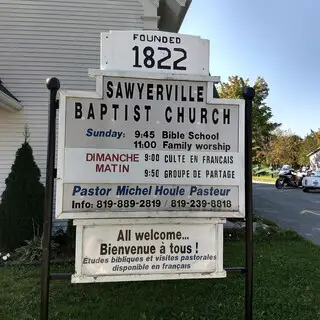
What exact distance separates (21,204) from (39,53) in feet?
10.3

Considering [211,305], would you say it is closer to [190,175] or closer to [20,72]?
[190,175]

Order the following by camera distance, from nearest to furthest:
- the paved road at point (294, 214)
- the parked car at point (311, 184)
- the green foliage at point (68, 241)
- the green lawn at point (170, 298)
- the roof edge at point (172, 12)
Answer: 1. the green lawn at point (170, 298)
2. the green foliage at point (68, 241)
3. the roof edge at point (172, 12)
4. the paved road at point (294, 214)
5. the parked car at point (311, 184)

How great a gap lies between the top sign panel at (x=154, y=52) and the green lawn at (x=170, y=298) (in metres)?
2.44

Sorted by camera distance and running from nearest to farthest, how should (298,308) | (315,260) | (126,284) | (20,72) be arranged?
1. (298,308)
2. (126,284)
3. (315,260)
4. (20,72)

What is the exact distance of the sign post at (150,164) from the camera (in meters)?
3.06

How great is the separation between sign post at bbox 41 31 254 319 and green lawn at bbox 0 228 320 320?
113 centimetres

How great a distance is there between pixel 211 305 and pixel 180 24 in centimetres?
743

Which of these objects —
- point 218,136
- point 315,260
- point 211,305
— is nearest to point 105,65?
point 218,136

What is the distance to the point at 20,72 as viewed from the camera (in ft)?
26.5

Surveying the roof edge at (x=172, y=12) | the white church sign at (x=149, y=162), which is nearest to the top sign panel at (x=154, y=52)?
the white church sign at (x=149, y=162)

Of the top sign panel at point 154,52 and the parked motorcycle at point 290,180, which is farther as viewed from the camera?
the parked motorcycle at point 290,180

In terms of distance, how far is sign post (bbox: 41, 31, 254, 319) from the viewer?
10.0 feet

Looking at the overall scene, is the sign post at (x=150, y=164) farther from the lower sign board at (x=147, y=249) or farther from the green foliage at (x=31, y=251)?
the green foliage at (x=31, y=251)

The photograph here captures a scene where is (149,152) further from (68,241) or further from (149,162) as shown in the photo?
(68,241)
